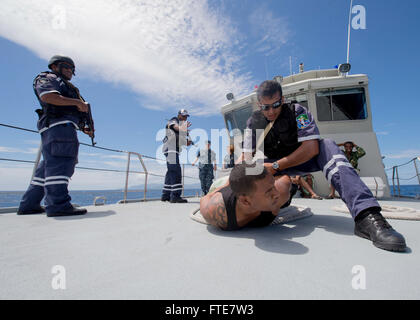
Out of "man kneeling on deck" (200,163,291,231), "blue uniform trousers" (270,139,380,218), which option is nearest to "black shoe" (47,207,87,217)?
"man kneeling on deck" (200,163,291,231)

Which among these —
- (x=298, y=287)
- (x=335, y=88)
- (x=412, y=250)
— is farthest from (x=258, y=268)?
(x=335, y=88)

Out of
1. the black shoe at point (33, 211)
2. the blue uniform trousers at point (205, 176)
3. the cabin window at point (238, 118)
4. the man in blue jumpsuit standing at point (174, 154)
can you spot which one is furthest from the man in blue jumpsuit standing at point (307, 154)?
the blue uniform trousers at point (205, 176)

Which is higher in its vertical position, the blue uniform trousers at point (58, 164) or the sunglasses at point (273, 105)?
the sunglasses at point (273, 105)

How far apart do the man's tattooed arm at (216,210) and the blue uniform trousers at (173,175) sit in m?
2.48

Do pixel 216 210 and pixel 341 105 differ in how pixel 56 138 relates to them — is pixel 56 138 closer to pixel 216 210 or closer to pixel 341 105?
pixel 216 210

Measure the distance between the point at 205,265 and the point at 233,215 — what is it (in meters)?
0.51

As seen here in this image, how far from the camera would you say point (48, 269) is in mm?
784

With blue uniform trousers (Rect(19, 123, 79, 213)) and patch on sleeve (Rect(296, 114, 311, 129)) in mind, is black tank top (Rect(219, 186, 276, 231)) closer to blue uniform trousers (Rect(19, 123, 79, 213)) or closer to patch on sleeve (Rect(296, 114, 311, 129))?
patch on sleeve (Rect(296, 114, 311, 129))

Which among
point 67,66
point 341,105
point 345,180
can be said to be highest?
point 341,105

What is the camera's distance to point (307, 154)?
144 centimetres

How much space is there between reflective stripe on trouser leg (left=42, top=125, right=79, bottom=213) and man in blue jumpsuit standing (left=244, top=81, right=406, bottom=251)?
2035mm

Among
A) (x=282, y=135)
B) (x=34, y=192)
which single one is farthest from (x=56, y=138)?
(x=282, y=135)

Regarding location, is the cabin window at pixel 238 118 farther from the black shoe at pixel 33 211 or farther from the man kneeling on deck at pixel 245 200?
the black shoe at pixel 33 211

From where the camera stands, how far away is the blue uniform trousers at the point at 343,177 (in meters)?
1.19
